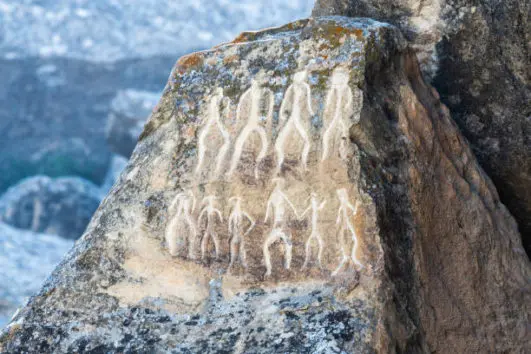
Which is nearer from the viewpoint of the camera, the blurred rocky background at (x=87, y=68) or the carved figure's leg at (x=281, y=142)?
the carved figure's leg at (x=281, y=142)

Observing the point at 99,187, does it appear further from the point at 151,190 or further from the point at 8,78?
the point at 151,190

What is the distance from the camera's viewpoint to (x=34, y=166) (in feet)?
37.3

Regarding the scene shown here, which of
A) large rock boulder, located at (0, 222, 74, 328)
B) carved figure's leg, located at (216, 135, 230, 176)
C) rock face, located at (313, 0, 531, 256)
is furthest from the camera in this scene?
large rock boulder, located at (0, 222, 74, 328)

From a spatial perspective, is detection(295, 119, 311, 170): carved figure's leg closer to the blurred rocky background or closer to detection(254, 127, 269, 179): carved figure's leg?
detection(254, 127, 269, 179): carved figure's leg

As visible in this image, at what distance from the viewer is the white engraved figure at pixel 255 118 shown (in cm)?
237

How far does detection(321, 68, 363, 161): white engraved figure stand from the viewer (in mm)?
2289

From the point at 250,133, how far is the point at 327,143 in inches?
9.0

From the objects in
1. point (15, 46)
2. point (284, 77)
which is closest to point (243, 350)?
point (284, 77)

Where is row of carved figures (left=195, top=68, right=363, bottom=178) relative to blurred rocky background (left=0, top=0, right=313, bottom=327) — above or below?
below

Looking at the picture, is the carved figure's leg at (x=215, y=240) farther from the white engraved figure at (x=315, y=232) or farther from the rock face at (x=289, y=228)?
the white engraved figure at (x=315, y=232)

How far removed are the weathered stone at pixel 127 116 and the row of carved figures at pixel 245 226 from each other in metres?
9.22

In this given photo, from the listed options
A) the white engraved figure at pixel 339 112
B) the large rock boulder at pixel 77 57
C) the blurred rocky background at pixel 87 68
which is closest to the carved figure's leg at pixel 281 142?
the white engraved figure at pixel 339 112

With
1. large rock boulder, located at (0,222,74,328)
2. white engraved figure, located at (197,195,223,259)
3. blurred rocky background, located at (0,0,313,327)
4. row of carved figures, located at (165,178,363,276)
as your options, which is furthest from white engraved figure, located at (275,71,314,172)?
blurred rocky background, located at (0,0,313,327)

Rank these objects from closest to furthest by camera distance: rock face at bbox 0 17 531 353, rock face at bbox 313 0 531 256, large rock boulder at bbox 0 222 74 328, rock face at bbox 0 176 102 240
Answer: rock face at bbox 0 17 531 353 < rock face at bbox 313 0 531 256 < large rock boulder at bbox 0 222 74 328 < rock face at bbox 0 176 102 240
